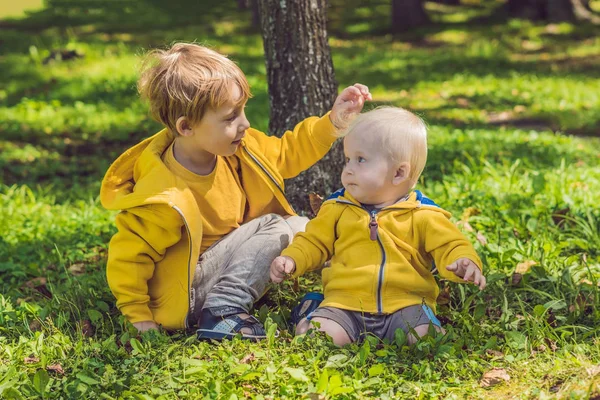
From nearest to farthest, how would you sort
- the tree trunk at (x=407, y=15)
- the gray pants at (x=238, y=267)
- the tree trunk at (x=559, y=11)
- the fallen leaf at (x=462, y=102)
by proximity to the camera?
1. the gray pants at (x=238, y=267)
2. the fallen leaf at (x=462, y=102)
3. the tree trunk at (x=559, y=11)
4. the tree trunk at (x=407, y=15)

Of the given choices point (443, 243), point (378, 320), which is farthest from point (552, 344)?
point (378, 320)

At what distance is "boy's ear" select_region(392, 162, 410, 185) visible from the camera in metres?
3.10

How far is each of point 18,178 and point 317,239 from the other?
12.8ft

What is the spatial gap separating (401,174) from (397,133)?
7.3 inches

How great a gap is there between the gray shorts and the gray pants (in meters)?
0.36

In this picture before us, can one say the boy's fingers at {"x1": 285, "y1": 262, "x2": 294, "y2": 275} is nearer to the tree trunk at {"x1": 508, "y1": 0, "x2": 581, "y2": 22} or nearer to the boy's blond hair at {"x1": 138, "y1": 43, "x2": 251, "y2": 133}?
the boy's blond hair at {"x1": 138, "y1": 43, "x2": 251, "y2": 133}

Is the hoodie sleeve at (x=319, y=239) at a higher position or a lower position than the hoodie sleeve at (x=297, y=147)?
lower

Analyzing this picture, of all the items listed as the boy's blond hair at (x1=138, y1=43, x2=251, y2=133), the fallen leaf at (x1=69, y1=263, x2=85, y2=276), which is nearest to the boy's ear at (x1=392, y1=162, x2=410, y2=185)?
the boy's blond hair at (x1=138, y1=43, x2=251, y2=133)

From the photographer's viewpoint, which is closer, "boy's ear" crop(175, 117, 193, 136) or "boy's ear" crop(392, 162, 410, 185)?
"boy's ear" crop(392, 162, 410, 185)

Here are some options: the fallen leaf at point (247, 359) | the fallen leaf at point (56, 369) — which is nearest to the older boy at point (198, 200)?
the fallen leaf at point (247, 359)

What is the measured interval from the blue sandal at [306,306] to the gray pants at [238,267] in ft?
0.63

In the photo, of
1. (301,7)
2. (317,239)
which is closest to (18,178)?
(301,7)

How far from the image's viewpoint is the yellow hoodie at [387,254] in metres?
3.10

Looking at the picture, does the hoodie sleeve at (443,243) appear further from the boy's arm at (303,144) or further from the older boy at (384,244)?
the boy's arm at (303,144)
